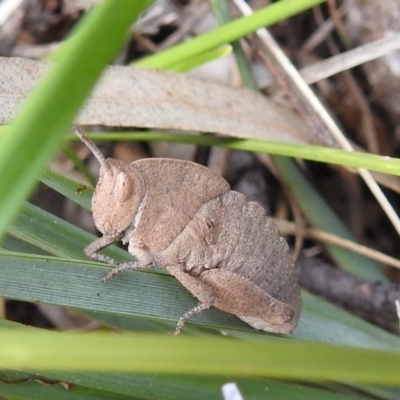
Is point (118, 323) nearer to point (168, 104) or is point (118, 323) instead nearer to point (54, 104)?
point (168, 104)

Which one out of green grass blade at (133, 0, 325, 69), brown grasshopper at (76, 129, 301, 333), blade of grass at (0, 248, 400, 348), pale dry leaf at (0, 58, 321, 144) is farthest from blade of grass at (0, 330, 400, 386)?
green grass blade at (133, 0, 325, 69)

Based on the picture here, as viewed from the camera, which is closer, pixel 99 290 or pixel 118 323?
pixel 99 290

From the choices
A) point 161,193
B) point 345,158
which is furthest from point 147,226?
point 345,158

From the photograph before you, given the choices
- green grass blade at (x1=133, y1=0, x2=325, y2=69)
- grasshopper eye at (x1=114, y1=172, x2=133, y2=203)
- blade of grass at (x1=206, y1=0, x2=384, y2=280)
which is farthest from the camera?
blade of grass at (x1=206, y1=0, x2=384, y2=280)

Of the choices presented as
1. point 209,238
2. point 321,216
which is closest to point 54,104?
point 209,238

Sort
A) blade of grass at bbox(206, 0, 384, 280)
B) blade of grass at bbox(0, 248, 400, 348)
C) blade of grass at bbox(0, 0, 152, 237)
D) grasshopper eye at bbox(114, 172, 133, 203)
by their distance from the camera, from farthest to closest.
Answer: blade of grass at bbox(206, 0, 384, 280) → grasshopper eye at bbox(114, 172, 133, 203) → blade of grass at bbox(0, 248, 400, 348) → blade of grass at bbox(0, 0, 152, 237)

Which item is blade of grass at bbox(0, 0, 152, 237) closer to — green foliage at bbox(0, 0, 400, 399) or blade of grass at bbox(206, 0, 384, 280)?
green foliage at bbox(0, 0, 400, 399)

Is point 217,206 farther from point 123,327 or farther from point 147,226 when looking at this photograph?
point 123,327
